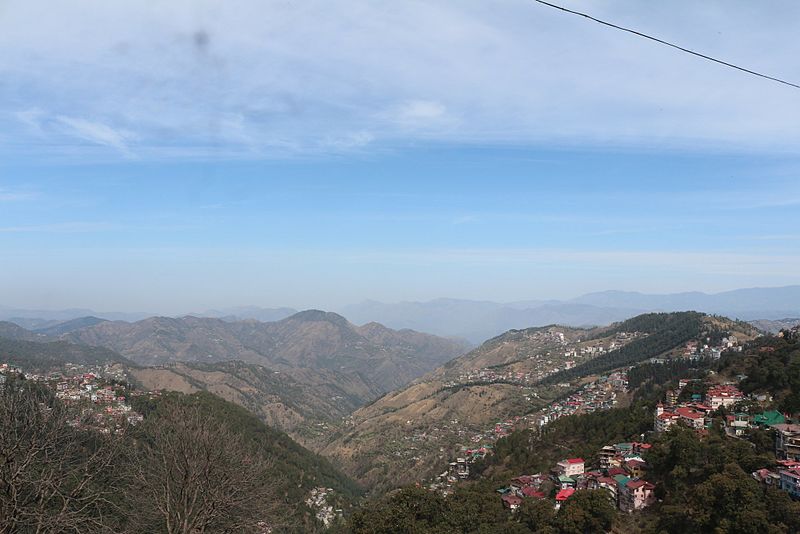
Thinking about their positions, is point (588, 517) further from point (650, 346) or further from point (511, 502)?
point (650, 346)

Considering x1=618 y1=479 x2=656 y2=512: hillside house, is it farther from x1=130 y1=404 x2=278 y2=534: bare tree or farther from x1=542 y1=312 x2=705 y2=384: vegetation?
x1=542 y1=312 x2=705 y2=384: vegetation

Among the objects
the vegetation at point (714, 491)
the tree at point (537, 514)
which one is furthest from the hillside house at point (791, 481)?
the tree at point (537, 514)

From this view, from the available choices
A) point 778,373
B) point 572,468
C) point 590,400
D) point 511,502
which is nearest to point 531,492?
point 511,502

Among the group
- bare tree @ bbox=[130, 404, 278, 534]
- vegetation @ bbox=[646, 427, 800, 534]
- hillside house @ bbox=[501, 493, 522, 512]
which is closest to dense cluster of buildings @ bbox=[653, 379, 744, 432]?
vegetation @ bbox=[646, 427, 800, 534]

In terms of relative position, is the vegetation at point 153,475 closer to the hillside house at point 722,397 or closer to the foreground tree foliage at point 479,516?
the foreground tree foliage at point 479,516

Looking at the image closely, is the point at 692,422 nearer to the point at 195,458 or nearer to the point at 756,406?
the point at 756,406

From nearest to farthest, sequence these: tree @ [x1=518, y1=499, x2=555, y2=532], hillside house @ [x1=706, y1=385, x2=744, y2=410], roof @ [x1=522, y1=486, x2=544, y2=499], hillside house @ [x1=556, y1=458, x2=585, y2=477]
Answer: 1. tree @ [x1=518, y1=499, x2=555, y2=532]
2. roof @ [x1=522, y1=486, x2=544, y2=499]
3. hillside house @ [x1=556, y1=458, x2=585, y2=477]
4. hillside house @ [x1=706, y1=385, x2=744, y2=410]
